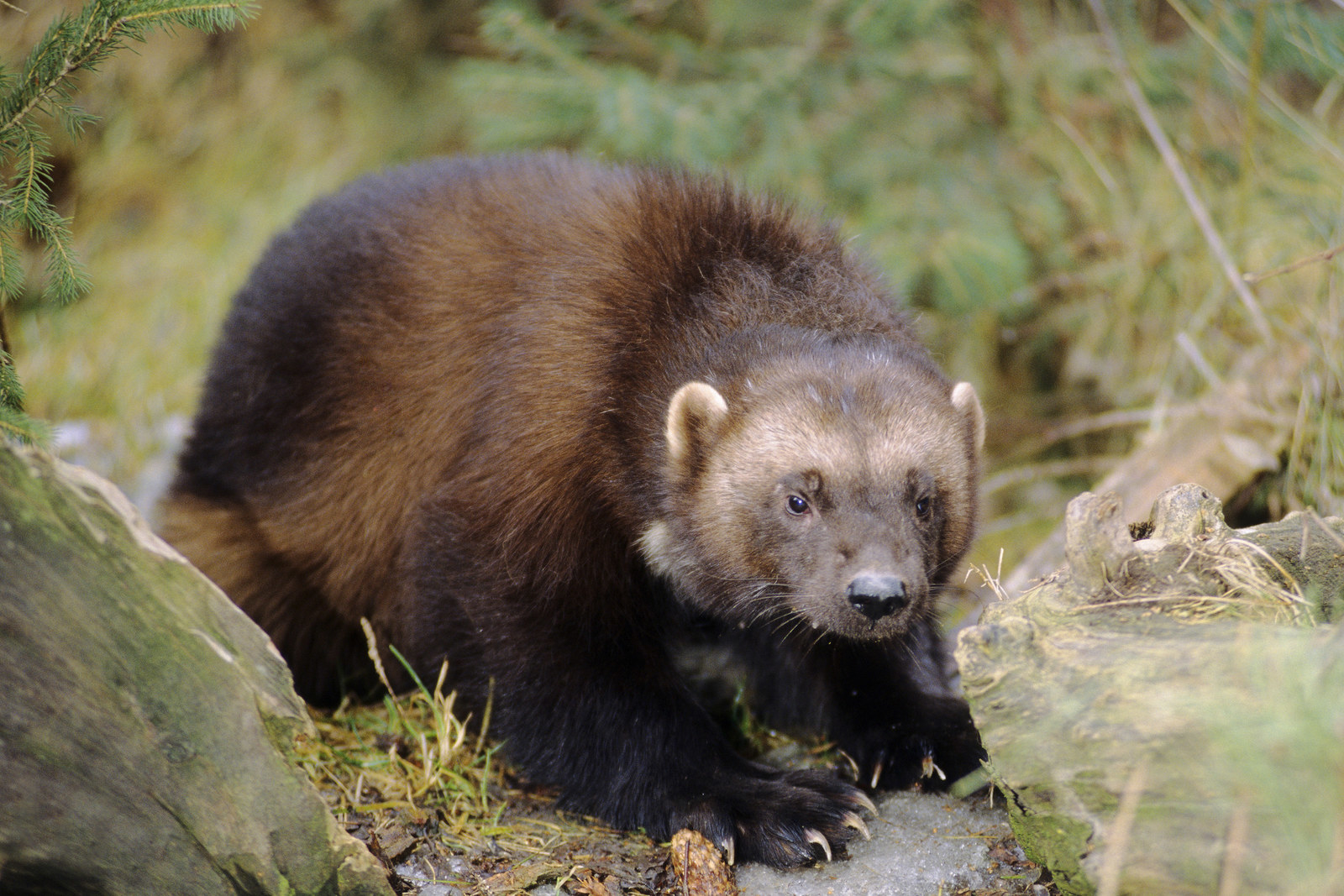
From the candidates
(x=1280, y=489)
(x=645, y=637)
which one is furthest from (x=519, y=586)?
(x=1280, y=489)

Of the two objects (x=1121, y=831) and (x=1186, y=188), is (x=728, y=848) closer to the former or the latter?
(x=1121, y=831)

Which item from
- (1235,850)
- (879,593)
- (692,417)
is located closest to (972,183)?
(692,417)

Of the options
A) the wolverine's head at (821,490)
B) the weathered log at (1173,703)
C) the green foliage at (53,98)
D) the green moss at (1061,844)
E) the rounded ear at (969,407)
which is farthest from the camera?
the rounded ear at (969,407)

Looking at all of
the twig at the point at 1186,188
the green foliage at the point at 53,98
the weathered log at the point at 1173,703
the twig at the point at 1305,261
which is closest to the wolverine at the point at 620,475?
the weathered log at the point at 1173,703

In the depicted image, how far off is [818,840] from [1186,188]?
3.39 metres

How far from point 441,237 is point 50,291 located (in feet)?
4.15

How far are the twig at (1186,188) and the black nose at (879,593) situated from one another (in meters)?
2.28

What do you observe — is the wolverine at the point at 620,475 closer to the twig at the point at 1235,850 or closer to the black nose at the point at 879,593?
the black nose at the point at 879,593

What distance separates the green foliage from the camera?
269 centimetres

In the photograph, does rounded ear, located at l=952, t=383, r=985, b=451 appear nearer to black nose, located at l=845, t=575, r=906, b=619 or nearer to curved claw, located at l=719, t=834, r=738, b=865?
black nose, located at l=845, t=575, r=906, b=619

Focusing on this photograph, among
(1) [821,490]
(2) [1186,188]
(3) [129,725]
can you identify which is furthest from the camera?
(2) [1186,188]

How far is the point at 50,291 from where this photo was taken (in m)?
2.73

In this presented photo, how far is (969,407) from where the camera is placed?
3.29 metres

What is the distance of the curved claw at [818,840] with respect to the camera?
116 inches
